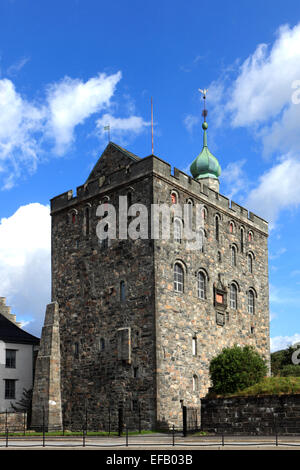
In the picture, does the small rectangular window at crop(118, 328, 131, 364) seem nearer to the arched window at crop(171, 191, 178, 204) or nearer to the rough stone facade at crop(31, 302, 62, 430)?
the rough stone facade at crop(31, 302, 62, 430)

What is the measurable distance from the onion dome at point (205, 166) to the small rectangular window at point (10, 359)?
17.7 meters

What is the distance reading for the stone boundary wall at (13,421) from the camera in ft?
123

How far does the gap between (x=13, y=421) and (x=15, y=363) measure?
5.93 metres

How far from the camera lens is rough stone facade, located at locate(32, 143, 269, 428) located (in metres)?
35.0

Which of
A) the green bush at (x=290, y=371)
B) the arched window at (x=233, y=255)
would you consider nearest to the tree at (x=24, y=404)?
the arched window at (x=233, y=255)

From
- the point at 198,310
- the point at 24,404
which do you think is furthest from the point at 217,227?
the point at 24,404

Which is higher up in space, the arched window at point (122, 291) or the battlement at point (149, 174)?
the battlement at point (149, 174)

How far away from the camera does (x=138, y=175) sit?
3744 cm

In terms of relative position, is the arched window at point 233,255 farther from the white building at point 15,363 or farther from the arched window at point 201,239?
the white building at point 15,363

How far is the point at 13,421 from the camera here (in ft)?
126

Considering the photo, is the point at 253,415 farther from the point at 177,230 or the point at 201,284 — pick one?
the point at 177,230

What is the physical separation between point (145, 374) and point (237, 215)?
554 inches

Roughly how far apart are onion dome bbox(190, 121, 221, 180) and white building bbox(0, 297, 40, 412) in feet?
53.9
